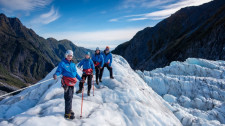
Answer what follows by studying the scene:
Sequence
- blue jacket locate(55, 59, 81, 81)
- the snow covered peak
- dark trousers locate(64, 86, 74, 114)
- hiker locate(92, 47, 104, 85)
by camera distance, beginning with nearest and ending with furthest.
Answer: the snow covered peak, dark trousers locate(64, 86, 74, 114), blue jacket locate(55, 59, 81, 81), hiker locate(92, 47, 104, 85)

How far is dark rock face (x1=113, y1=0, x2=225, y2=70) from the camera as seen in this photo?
6895cm

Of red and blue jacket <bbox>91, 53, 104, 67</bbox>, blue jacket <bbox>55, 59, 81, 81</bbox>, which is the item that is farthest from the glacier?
blue jacket <bbox>55, 59, 81, 81</bbox>

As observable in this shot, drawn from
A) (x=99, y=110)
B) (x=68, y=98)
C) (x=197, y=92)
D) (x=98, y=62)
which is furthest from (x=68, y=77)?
(x=197, y=92)

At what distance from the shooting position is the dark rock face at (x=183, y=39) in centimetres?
6895

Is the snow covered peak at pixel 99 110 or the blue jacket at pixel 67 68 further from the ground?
the blue jacket at pixel 67 68

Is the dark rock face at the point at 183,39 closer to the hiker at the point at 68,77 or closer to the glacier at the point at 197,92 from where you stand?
the glacier at the point at 197,92

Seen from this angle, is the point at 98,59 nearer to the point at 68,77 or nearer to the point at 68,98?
the point at 68,77

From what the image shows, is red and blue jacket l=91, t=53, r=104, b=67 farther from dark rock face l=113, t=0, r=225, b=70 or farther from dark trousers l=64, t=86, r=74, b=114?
dark rock face l=113, t=0, r=225, b=70

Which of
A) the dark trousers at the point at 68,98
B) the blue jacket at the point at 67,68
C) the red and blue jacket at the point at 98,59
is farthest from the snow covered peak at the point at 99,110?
the blue jacket at the point at 67,68

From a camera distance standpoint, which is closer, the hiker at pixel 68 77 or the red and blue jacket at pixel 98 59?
the hiker at pixel 68 77

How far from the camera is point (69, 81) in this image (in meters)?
7.38

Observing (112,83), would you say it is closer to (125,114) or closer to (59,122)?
(125,114)

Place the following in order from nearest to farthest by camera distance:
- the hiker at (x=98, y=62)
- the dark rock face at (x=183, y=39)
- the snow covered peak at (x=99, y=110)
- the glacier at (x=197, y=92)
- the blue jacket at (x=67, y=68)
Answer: the snow covered peak at (x=99, y=110), the blue jacket at (x=67, y=68), the hiker at (x=98, y=62), the glacier at (x=197, y=92), the dark rock face at (x=183, y=39)

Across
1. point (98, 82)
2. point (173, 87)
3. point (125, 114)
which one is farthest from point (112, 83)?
point (173, 87)
